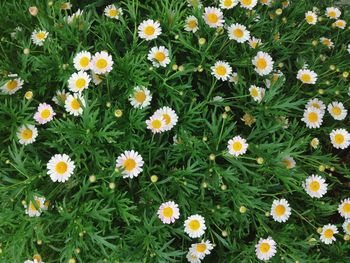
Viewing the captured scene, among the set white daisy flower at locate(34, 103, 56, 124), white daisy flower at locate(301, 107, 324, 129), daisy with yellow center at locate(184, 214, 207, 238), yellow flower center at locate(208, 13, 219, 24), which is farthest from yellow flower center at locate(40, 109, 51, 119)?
white daisy flower at locate(301, 107, 324, 129)

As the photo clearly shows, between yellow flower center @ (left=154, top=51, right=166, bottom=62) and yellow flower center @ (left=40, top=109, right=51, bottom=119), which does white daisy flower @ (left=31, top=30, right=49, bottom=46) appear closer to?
Result: yellow flower center @ (left=40, top=109, right=51, bottom=119)

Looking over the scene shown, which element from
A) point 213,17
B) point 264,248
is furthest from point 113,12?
point 264,248

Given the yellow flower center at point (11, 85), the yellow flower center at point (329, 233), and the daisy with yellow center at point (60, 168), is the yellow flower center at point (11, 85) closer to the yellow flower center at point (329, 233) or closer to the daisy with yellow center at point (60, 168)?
the daisy with yellow center at point (60, 168)

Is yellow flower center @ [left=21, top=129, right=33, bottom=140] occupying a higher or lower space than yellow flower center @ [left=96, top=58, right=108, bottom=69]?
lower

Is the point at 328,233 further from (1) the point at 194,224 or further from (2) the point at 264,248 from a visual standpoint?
(1) the point at 194,224

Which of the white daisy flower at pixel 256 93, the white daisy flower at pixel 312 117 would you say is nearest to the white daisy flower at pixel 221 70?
the white daisy flower at pixel 256 93

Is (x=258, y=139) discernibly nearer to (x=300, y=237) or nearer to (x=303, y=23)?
(x=300, y=237)
